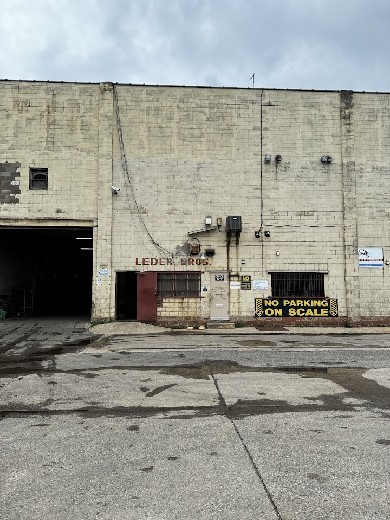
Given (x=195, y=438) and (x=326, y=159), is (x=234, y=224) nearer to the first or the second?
(x=326, y=159)

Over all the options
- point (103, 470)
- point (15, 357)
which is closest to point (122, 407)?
point (103, 470)

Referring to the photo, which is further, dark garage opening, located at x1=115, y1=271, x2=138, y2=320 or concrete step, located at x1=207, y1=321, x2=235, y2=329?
dark garage opening, located at x1=115, y1=271, x2=138, y2=320

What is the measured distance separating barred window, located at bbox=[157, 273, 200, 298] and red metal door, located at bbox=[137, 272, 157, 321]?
0.96 ft

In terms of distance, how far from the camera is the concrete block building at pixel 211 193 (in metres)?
19.0

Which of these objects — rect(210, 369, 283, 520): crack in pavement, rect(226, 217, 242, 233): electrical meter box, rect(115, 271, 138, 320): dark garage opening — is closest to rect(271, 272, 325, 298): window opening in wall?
rect(226, 217, 242, 233): electrical meter box

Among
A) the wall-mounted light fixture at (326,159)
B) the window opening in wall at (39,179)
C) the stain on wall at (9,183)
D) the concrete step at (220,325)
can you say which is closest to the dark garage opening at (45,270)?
the stain on wall at (9,183)

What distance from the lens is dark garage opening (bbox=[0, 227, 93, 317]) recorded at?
74.5ft

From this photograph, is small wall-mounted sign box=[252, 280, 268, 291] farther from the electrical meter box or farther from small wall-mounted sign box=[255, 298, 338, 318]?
the electrical meter box

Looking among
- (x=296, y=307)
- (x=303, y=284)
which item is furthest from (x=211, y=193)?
(x=296, y=307)

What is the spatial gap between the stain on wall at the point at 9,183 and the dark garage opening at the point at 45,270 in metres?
1.37

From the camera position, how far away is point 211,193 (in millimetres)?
19359

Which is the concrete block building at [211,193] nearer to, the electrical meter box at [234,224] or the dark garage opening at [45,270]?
the electrical meter box at [234,224]

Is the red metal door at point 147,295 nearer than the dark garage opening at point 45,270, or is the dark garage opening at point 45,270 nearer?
the red metal door at point 147,295

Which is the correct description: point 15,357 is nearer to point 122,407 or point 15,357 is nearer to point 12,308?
point 122,407
